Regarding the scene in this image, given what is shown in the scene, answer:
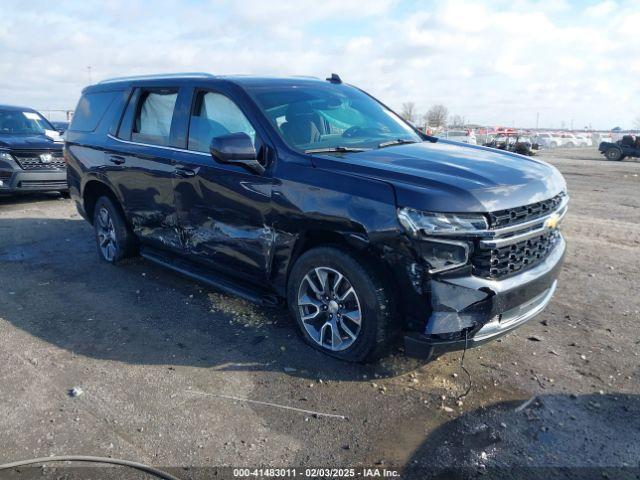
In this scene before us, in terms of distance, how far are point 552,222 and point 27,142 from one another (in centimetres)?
992

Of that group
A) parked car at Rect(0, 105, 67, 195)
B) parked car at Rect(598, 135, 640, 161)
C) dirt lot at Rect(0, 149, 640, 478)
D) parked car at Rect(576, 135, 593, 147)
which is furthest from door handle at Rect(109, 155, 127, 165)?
parked car at Rect(576, 135, 593, 147)

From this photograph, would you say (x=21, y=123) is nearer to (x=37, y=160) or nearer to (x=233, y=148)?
(x=37, y=160)

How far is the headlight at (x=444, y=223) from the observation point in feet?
10.3

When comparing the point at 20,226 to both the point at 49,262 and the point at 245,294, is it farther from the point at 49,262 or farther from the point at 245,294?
the point at 245,294

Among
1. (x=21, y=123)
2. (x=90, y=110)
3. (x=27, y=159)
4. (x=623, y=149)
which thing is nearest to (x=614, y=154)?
(x=623, y=149)

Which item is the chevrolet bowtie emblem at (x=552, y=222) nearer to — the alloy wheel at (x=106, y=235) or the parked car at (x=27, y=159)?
the alloy wheel at (x=106, y=235)

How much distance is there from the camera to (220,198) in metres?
4.37

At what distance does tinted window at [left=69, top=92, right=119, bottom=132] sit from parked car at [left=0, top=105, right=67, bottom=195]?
4353mm

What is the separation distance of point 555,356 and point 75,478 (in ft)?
10.6

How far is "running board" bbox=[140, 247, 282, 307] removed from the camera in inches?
167

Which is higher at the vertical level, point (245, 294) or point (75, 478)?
point (245, 294)

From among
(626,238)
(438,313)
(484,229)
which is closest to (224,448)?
(438,313)

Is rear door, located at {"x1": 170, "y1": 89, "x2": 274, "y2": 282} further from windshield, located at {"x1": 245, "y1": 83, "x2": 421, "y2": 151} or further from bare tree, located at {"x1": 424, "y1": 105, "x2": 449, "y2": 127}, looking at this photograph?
bare tree, located at {"x1": 424, "y1": 105, "x2": 449, "y2": 127}

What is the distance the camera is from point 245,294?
4328 millimetres
